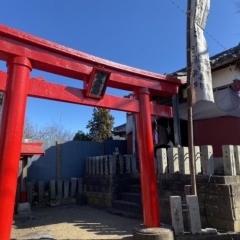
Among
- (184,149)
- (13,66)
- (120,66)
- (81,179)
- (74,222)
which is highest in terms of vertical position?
(120,66)

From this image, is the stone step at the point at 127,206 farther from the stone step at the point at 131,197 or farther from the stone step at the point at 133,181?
the stone step at the point at 133,181

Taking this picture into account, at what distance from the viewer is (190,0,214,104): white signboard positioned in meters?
5.35

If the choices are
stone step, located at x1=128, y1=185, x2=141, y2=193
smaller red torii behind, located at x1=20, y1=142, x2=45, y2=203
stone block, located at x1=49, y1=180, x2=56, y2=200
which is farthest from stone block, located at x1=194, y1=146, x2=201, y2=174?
stone block, located at x1=49, y1=180, x2=56, y2=200

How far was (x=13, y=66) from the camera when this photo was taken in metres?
4.22

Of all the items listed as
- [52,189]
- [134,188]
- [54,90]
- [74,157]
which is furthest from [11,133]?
[74,157]

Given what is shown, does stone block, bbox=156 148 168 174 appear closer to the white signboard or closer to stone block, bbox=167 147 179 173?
stone block, bbox=167 147 179 173

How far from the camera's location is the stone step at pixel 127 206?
7.44 m

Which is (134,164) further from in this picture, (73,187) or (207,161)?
(207,161)

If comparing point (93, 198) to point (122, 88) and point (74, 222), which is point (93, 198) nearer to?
point (74, 222)

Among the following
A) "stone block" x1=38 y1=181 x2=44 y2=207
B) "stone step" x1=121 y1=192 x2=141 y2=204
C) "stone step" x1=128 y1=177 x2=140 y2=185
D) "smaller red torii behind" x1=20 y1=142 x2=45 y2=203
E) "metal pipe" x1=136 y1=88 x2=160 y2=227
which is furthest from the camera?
"stone block" x1=38 y1=181 x2=44 y2=207

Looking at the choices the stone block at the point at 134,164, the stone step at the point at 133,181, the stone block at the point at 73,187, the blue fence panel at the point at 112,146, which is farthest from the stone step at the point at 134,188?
the blue fence panel at the point at 112,146

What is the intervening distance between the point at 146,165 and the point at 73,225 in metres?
2.94

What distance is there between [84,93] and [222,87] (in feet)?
16.3

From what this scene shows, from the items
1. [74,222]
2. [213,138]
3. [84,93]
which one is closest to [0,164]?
[84,93]
